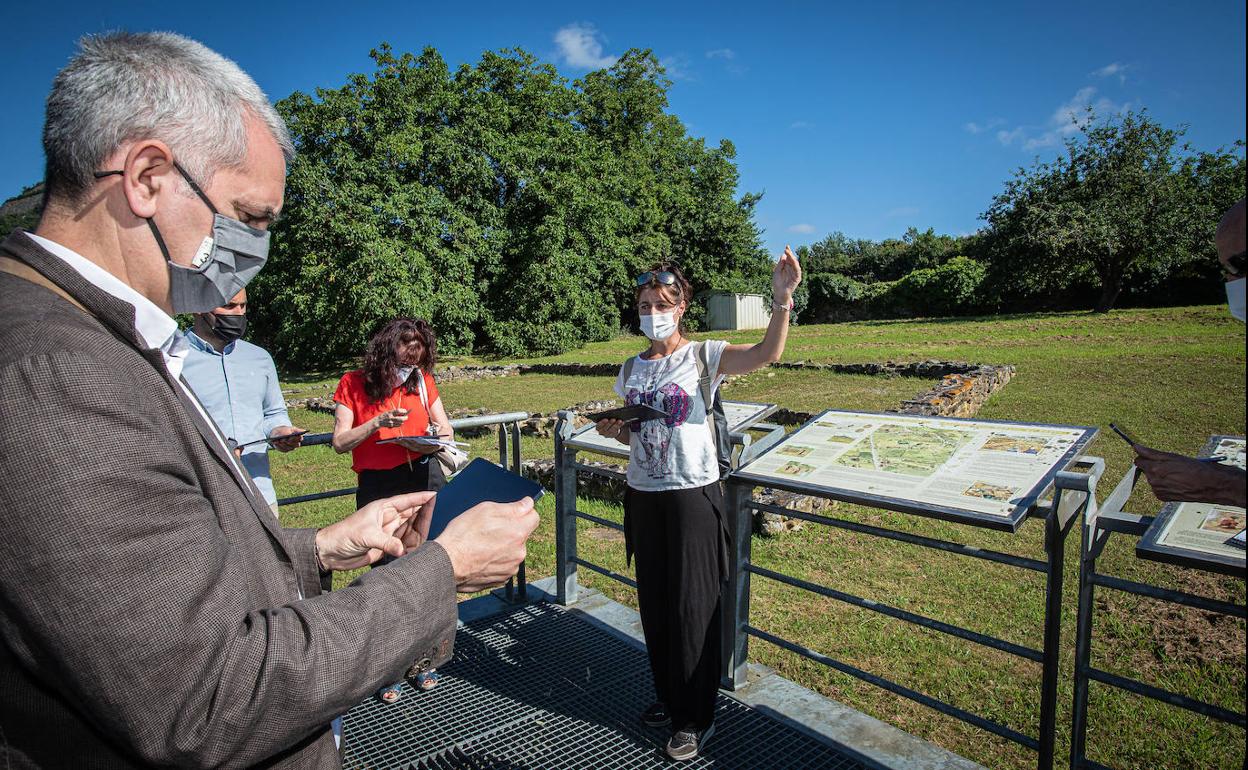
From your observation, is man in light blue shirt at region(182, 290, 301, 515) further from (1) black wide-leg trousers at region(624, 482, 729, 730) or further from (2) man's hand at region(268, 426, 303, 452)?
(1) black wide-leg trousers at region(624, 482, 729, 730)

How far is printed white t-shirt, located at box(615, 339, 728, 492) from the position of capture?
2.97 meters

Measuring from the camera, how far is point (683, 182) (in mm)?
38375

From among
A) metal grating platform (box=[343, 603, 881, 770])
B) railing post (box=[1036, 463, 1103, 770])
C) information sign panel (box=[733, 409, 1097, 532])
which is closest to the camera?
railing post (box=[1036, 463, 1103, 770])

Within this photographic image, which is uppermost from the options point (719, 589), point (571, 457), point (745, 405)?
point (745, 405)

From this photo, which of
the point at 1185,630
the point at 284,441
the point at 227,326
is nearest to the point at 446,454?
the point at 284,441

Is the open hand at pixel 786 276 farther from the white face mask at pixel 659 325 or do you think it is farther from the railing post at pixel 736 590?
the railing post at pixel 736 590

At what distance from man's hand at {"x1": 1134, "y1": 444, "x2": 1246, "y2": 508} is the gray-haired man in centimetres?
159

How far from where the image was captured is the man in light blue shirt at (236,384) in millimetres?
3311

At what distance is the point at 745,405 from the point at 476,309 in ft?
72.8

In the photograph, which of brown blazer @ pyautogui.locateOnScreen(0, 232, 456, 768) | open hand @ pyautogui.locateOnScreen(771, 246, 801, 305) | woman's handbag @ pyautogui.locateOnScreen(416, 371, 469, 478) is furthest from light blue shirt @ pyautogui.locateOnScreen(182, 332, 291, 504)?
open hand @ pyautogui.locateOnScreen(771, 246, 801, 305)

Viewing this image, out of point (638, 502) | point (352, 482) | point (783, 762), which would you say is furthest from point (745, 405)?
point (352, 482)

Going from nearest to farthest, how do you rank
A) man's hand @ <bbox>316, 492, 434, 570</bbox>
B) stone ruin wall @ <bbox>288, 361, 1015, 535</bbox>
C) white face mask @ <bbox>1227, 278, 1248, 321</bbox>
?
white face mask @ <bbox>1227, 278, 1248, 321</bbox>, man's hand @ <bbox>316, 492, 434, 570</bbox>, stone ruin wall @ <bbox>288, 361, 1015, 535</bbox>

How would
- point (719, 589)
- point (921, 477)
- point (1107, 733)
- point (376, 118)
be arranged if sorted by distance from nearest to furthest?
1. point (921, 477)
2. point (719, 589)
3. point (1107, 733)
4. point (376, 118)

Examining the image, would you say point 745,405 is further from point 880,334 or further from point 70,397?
point 880,334
